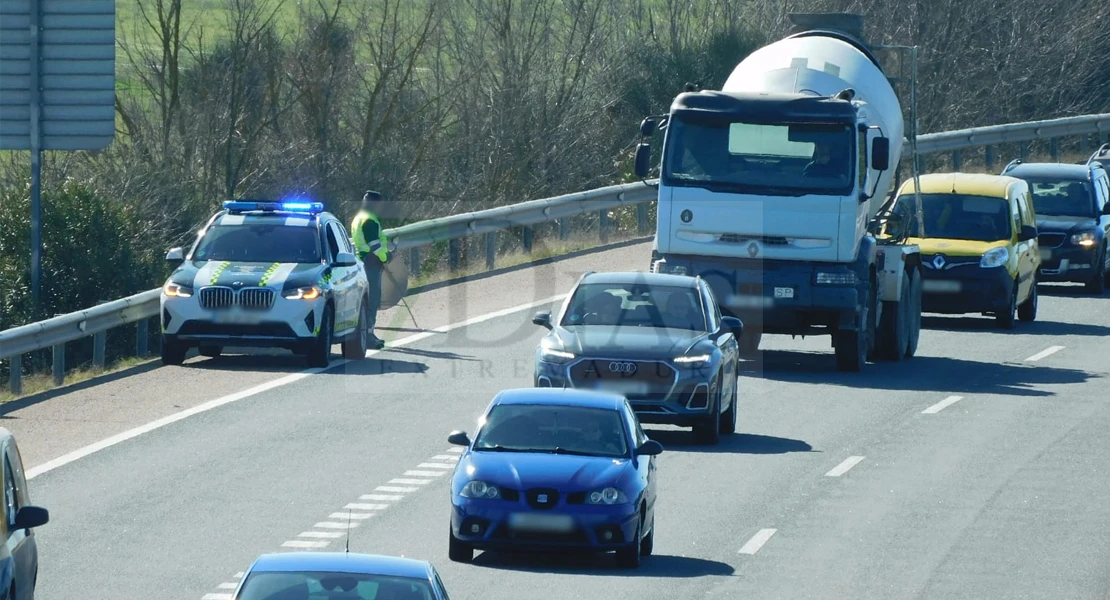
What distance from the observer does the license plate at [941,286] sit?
88.9 ft

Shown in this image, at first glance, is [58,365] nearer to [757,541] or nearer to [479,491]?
[479,491]

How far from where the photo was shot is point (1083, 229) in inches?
1222

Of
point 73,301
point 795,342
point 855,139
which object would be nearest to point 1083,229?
point 795,342

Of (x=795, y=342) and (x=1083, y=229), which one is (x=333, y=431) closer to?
(x=795, y=342)

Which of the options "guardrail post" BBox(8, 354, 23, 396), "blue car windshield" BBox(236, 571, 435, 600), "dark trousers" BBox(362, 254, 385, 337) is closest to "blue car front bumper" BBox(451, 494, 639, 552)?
"blue car windshield" BBox(236, 571, 435, 600)

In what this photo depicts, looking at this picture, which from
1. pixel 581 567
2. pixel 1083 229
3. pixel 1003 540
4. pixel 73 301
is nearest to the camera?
pixel 581 567

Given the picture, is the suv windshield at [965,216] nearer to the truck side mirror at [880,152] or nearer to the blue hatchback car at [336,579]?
the truck side mirror at [880,152]

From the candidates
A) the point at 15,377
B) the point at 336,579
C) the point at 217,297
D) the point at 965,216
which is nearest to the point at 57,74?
the point at 217,297

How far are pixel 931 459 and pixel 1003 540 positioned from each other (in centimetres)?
336

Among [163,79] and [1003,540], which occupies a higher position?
[163,79]

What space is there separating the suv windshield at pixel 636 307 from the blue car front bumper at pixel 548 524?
18.9ft

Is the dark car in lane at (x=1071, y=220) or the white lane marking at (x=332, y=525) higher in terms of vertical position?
the dark car in lane at (x=1071, y=220)

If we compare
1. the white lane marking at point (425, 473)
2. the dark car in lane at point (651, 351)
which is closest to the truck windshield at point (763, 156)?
the dark car in lane at point (651, 351)

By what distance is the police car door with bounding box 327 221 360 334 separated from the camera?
2230 centimetres
